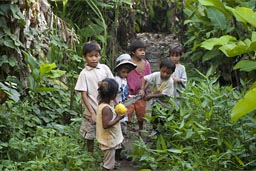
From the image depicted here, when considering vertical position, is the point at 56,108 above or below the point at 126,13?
below

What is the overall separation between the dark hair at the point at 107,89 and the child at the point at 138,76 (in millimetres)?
1130

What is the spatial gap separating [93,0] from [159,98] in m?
3.29

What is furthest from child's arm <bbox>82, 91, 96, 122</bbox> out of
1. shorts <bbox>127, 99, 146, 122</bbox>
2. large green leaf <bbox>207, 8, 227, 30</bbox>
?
large green leaf <bbox>207, 8, 227, 30</bbox>

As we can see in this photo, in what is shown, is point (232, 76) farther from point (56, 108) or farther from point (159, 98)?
point (56, 108)

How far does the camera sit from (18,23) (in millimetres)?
5402

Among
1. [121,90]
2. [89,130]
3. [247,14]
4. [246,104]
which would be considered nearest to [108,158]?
[89,130]

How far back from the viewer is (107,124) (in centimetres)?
442

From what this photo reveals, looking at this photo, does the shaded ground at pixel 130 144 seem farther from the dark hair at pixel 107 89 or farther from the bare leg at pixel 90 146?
the dark hair at pixel 107 89

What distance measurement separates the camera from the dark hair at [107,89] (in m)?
4.48

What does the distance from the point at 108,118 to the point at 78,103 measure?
6.10ft

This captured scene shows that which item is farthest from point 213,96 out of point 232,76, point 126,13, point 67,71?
point 126,13

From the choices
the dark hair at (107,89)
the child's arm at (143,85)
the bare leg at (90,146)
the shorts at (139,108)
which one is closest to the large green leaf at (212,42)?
the child's arm at (143,85)

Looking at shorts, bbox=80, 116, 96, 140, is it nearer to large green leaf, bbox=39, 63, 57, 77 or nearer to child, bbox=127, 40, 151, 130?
child, bbox=127, 40, 151, 130

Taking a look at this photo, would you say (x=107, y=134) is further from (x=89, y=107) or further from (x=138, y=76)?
(x=138, y=76)
